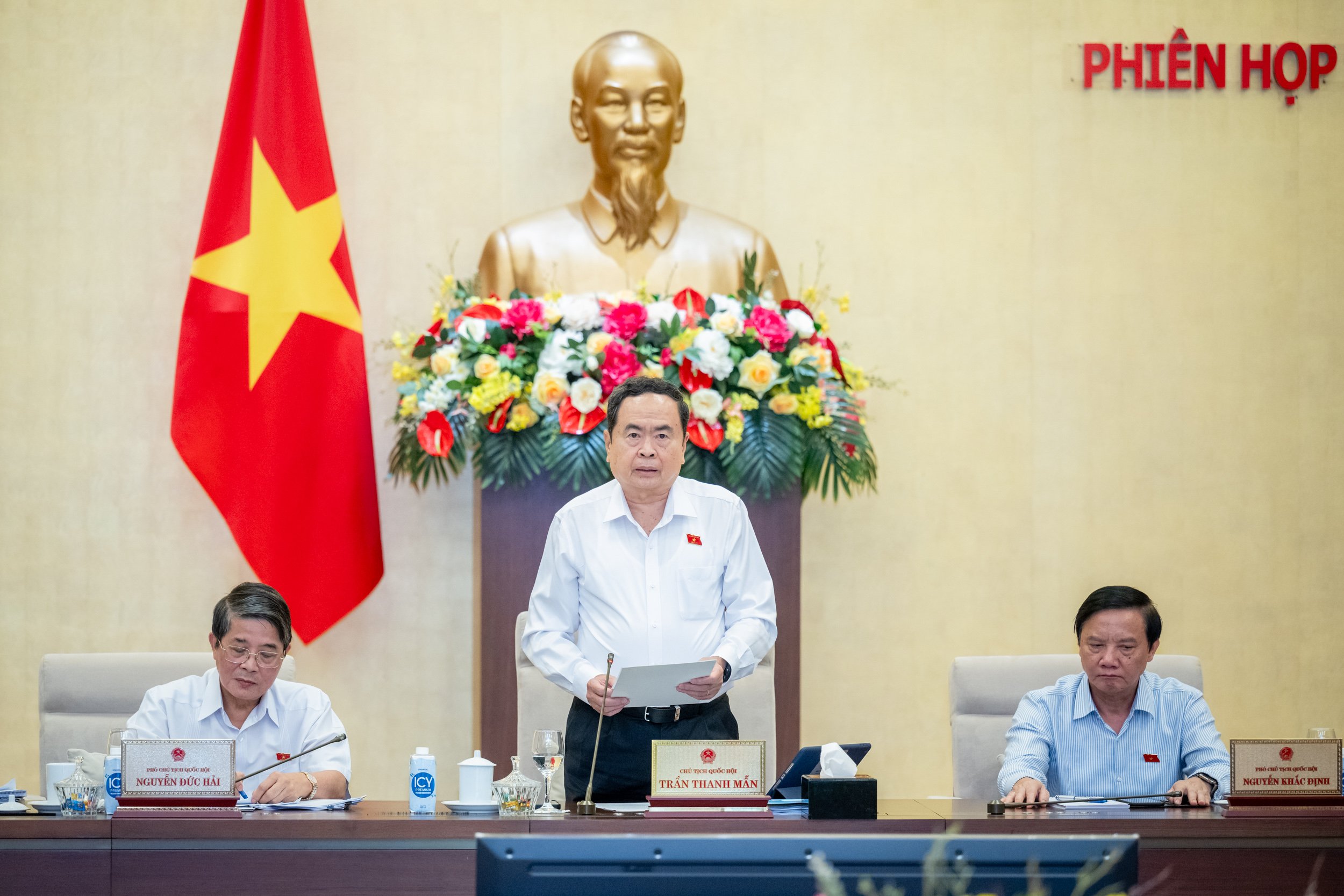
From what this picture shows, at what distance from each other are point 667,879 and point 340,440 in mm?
3237

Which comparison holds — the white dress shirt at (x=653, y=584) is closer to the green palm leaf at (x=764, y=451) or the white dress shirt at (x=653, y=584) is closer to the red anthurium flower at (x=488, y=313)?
the green palm leaf at (x=764, y=451)

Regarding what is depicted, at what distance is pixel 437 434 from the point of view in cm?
386

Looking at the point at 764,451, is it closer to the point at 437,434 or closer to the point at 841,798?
the point at 437,434

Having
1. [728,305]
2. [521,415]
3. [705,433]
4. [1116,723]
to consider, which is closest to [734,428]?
[705,433]

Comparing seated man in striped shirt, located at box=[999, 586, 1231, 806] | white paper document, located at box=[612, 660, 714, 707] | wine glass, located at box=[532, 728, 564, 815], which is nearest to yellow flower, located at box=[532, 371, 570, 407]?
white paper document, located at box=[612, 660, 714, 707]

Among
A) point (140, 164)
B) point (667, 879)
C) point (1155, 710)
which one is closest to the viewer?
point (667, 879)

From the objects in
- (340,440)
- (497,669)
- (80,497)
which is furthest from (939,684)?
(80,497)

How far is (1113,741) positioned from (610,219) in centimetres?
225

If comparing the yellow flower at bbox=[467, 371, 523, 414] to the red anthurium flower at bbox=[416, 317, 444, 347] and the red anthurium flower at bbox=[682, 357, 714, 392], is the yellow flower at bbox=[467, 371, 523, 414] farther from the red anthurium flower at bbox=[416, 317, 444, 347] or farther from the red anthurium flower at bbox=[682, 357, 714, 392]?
the red anthurium flower at bbox=[682, 357, 714, 392]

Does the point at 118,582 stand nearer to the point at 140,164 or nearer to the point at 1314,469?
the point at 140,164

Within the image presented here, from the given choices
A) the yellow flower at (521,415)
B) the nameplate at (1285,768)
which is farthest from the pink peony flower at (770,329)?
the nameplate at (1285,768)

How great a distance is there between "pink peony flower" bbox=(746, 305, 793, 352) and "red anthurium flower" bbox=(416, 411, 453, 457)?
0.88 meters

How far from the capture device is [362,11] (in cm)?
471

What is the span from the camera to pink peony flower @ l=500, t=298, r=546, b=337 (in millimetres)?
3756
